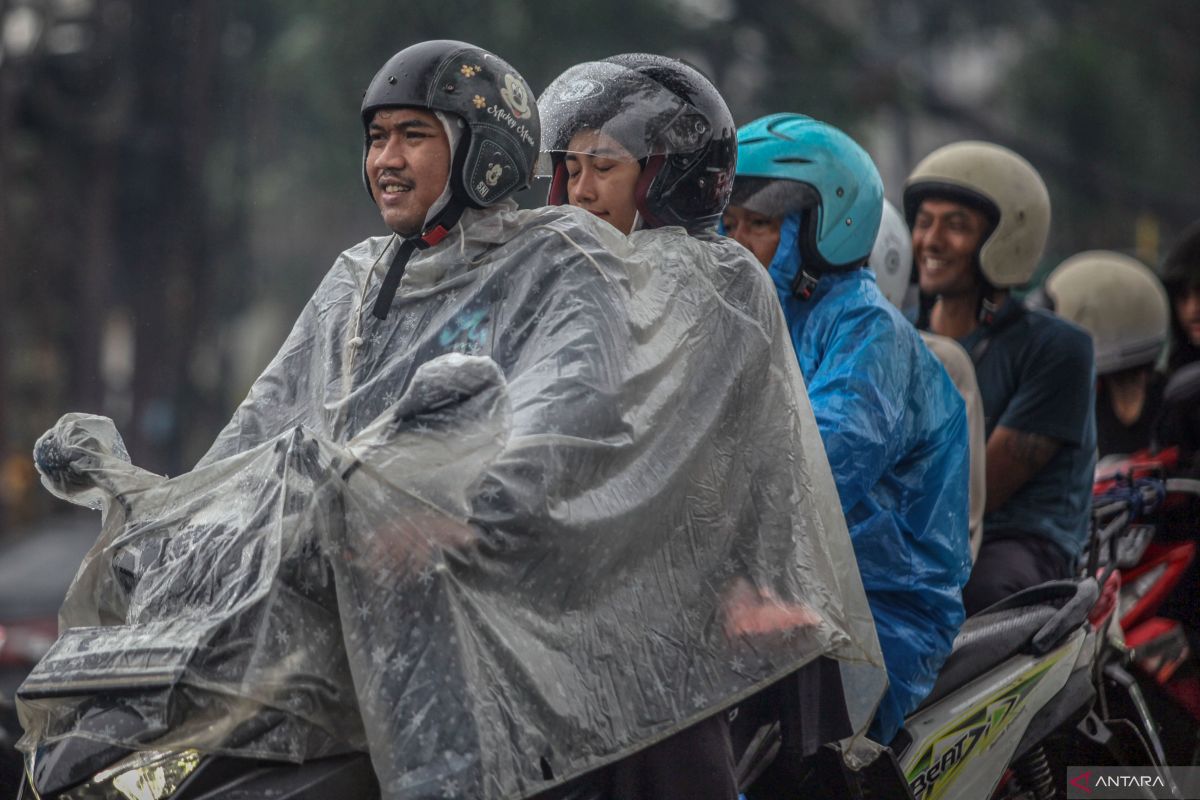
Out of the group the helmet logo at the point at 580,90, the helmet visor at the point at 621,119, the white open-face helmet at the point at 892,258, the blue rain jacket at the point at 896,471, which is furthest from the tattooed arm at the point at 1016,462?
the helmet logo at the point at 580,90

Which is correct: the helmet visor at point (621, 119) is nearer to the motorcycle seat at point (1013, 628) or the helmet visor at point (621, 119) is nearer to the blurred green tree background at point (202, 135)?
the motorcycle seat at point (1013, 628)

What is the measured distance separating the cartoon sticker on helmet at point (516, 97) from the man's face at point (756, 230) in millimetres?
1163

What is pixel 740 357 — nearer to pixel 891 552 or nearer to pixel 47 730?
pixel 891 552

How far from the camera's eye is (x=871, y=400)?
4020 mm

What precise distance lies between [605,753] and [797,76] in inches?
674

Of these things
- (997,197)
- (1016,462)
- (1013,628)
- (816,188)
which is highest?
(816,188)

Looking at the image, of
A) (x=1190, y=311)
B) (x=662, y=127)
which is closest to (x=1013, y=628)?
(x=662, y=127)

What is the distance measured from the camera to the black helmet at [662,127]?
390cm

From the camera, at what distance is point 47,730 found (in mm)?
2914

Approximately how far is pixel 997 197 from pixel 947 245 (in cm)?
24

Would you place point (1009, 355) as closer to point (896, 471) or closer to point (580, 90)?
point (896, 471)

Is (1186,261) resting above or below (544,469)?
below

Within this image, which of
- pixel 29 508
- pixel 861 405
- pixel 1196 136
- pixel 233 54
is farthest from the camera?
pixel 1196 136

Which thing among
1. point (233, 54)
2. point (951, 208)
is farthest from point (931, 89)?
point (951, 208)
